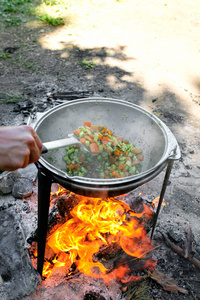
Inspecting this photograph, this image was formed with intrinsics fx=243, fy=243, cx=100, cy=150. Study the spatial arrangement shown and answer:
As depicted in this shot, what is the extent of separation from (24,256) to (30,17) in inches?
316

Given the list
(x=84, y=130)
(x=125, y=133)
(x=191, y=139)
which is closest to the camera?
(x=84, y=130)

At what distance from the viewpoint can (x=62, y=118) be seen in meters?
2.38

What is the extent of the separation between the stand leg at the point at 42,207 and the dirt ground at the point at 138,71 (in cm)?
118

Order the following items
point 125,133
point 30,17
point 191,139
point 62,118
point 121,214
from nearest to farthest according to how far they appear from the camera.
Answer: point 62,118 < point 125,133 < point 121,214 < point 191,139 < point 30,17

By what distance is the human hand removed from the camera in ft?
4.14

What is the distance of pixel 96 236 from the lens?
102 inches

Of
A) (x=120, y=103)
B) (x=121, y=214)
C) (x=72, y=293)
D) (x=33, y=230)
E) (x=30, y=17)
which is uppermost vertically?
(x=120, y=103)

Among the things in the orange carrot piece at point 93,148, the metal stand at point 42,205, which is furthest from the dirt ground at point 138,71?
the orange carrot piece at point 93,148

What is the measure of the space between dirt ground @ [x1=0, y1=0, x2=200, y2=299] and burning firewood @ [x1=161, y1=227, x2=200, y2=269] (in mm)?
69

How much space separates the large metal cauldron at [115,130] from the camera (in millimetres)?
1749

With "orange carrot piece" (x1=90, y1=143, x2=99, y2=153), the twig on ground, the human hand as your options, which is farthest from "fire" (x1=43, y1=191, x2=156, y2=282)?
the human hand

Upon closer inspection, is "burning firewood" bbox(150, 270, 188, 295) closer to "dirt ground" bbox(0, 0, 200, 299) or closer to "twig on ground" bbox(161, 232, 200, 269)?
"dirt ground" bbox(0, 0, 200, 299)

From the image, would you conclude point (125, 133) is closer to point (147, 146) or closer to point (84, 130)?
point (147, 146)

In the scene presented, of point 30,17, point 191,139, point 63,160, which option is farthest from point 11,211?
point 30,17
